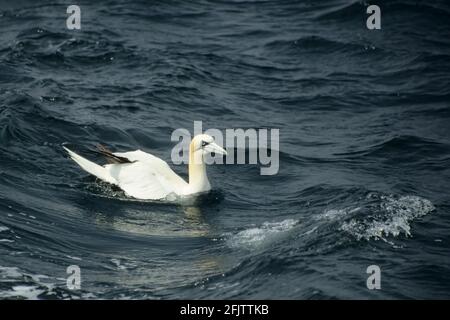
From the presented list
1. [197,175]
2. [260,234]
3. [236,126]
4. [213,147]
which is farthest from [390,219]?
[236,126]

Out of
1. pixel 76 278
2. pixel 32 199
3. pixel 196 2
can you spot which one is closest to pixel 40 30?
pixel 196 2

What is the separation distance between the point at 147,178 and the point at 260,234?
109 inches

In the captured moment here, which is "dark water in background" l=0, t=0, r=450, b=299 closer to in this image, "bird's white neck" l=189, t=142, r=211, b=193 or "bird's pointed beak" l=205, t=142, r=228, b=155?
"bird's white neck" l=189, t=142, r=211, b=193

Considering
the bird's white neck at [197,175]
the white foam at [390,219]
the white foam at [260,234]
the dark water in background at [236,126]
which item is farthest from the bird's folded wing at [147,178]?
the white foam at [390,219]

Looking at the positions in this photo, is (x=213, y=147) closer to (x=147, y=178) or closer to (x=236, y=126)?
(x=147, y=178)

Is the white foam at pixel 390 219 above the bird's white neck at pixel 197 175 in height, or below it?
below

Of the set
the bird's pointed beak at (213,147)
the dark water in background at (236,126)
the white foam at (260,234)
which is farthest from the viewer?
the bird's pointed beak at (213,147)

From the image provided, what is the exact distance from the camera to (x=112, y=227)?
1505cm

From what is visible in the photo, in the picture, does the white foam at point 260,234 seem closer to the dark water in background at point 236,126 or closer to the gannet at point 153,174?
the dark water in background at point 236,126

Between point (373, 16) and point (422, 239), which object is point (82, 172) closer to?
point (422, 239)

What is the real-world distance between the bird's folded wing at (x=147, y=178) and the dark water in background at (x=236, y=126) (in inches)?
12.7

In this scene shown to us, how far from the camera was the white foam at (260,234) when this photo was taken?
14.2m

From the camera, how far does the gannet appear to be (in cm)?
1650
